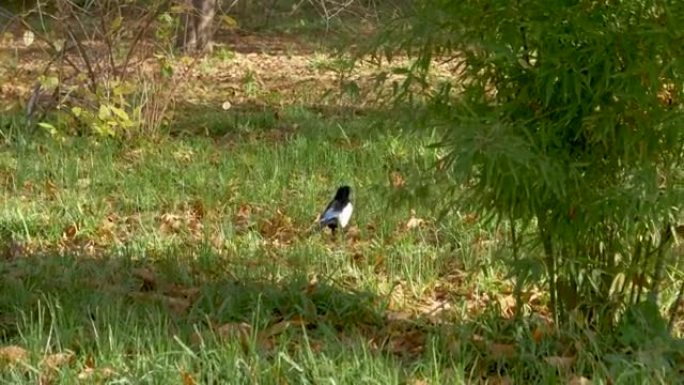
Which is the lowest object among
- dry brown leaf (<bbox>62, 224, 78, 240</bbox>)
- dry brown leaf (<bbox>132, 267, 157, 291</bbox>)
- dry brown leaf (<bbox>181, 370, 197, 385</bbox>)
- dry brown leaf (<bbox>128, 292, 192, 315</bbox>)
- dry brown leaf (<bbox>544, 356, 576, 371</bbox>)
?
dry brown leaf (<bbox>62, 224, 78, 240</bbox>)

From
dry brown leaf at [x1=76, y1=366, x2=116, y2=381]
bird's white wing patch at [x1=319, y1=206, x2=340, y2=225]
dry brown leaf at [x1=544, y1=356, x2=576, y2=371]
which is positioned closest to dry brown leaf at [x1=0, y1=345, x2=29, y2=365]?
dry brown leaf at [x1=76, y1=366, x2=116, y2=381]

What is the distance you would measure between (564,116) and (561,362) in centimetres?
87

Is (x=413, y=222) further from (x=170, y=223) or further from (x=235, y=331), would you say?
(x=235, y=331)

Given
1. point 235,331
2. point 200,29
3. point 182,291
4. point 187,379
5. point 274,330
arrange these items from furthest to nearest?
point 200,29, point 182,291, point 274,330, point 235,331, point 187,379

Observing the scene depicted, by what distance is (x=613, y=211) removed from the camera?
413 cm

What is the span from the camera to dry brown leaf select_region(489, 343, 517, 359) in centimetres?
438

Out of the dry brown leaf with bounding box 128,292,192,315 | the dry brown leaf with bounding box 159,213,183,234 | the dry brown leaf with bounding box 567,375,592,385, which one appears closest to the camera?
the dry brown leaf with bounding box 567,375,592,385

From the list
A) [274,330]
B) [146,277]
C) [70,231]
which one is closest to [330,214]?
[146,277]

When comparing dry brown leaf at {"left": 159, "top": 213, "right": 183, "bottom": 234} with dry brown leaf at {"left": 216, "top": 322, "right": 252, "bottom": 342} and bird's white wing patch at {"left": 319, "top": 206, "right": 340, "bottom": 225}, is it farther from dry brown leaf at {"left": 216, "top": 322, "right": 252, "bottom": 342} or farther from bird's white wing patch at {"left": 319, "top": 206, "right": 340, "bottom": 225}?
dry brown leaf at {"left": 216, "top": 322, "right": 252, "bottom": 342}

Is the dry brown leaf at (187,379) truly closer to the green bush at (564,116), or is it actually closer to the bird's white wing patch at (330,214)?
the green bush at (564,116)

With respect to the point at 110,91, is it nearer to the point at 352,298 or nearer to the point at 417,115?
the point at 352,298

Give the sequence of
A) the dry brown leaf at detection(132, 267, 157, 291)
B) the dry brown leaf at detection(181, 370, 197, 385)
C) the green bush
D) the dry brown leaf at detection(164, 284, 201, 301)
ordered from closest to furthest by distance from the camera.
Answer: the dry brown leaf at detection(181, 370, 197, 385), the green bush, the dry brown leaf at detection(164, 284, 201, 301), the dry brown leaf at detection(132, 267, 157, 291)

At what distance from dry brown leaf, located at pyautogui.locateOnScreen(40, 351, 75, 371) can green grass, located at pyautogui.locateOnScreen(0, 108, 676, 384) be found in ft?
0.10

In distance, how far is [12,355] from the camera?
4.11 meters
